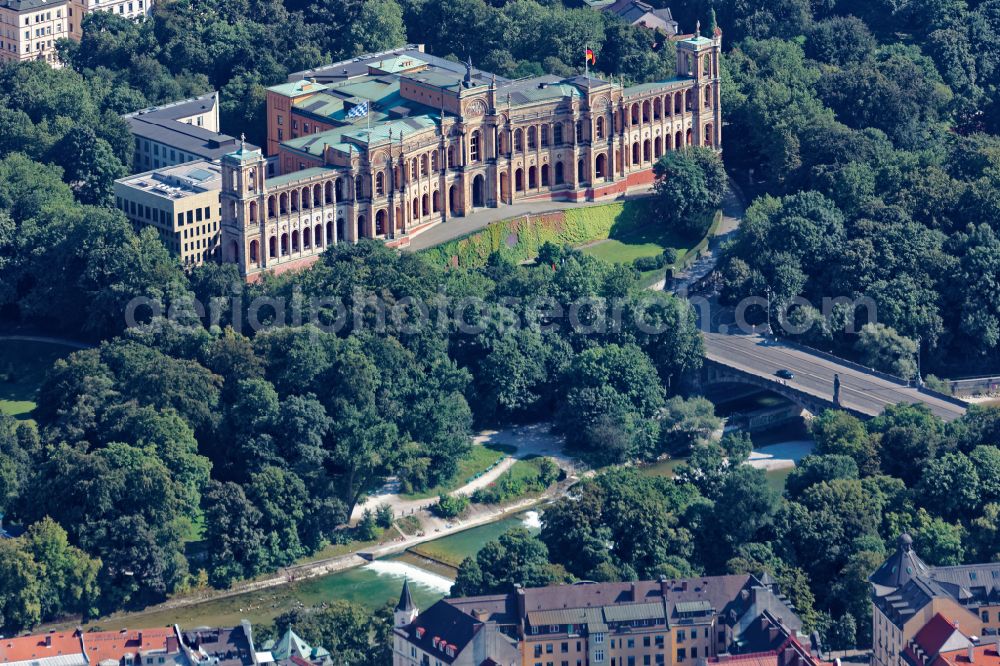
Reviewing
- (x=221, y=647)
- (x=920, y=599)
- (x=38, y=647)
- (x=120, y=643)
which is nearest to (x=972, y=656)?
(x=920, y=599)

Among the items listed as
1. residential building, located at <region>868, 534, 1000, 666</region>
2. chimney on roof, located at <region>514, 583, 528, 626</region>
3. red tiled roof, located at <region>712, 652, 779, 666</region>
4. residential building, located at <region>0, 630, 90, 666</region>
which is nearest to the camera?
red tiled roof, located at <region>712, 652, 779, 666</region>

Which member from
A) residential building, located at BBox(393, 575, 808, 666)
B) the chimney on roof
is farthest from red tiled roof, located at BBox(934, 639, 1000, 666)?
the chimney on roof

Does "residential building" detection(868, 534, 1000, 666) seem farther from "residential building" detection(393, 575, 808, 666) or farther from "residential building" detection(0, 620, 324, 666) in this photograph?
"residential building" detection(0, 620, 324, 666)

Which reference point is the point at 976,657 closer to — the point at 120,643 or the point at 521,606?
the point at 521,606

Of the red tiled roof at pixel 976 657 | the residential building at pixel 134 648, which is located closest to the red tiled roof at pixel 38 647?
the residential building at pixel 134 648

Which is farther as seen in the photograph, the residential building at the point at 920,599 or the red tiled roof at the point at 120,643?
the red tiled roof at the point at 120,643

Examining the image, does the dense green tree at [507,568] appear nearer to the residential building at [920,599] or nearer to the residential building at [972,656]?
the residential building at [920,599]
